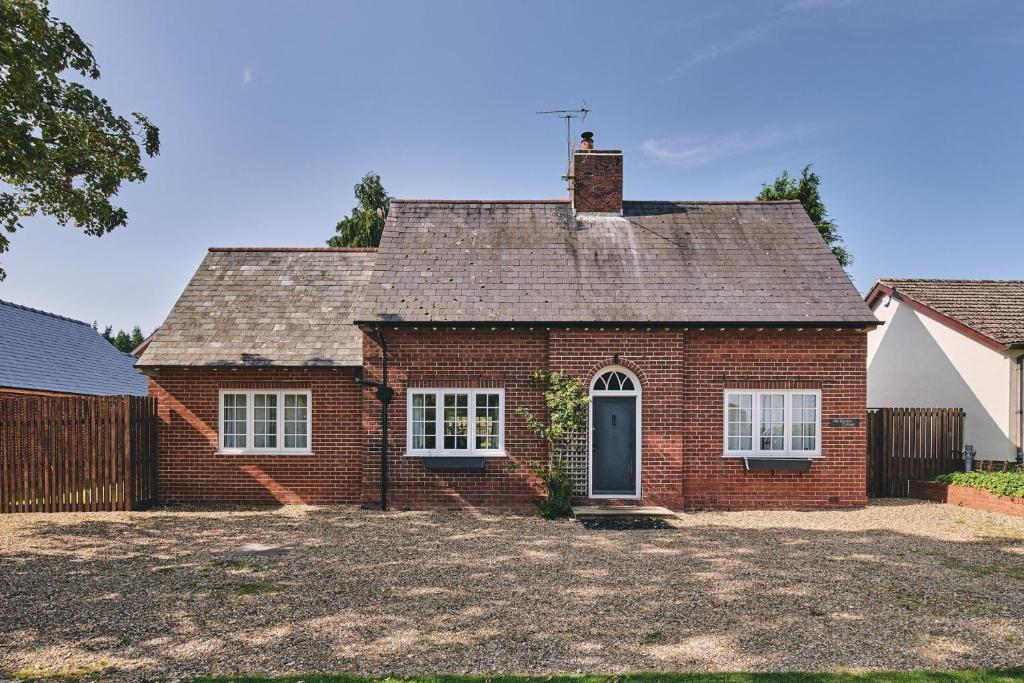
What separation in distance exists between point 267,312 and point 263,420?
2.61 m

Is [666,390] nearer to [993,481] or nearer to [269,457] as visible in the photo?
[993,481]

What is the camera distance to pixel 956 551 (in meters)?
9.93

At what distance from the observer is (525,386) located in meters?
13.4

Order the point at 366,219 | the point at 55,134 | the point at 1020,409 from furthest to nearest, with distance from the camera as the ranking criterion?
1. the point at 366,219
2. the point at 1020,409
3. the point at 55,134

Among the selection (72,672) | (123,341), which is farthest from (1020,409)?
(123,341)

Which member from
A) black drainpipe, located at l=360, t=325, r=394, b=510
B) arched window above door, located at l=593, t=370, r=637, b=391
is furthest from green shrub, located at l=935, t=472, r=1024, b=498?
black drainpipe, located at l=360, t=325, r=394, b=510

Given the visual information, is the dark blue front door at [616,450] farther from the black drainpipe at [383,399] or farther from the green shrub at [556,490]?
the black drainpipe at [383,399]

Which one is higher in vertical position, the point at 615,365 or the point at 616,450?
the point at 615,365

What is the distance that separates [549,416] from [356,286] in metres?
6.29

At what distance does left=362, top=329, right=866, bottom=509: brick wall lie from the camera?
1329cm

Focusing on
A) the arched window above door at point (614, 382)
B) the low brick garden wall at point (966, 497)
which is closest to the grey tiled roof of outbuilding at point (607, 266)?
the arched window above door at point (614, 382)

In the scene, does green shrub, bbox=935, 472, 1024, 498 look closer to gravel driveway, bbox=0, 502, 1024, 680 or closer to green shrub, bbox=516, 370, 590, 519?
gravel driveway, bbox=0, 502, 1024, 680

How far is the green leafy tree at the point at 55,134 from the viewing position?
10.3 m

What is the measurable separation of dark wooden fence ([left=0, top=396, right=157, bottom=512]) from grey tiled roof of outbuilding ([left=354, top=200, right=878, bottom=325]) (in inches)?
212
